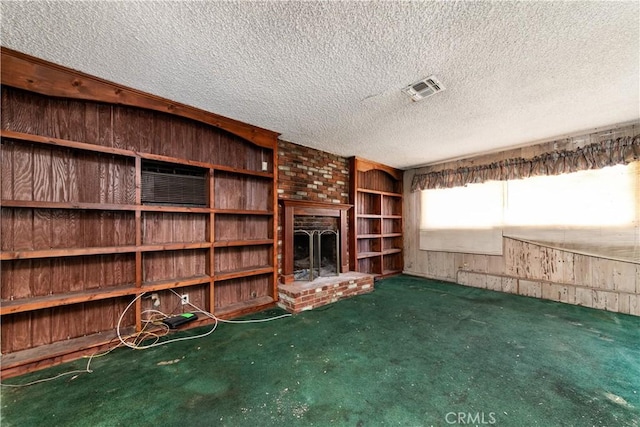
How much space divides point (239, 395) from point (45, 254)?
1.97m

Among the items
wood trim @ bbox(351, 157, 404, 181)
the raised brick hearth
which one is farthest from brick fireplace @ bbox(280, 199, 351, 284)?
wood trim @ bbox(351, 157, 404, 181)

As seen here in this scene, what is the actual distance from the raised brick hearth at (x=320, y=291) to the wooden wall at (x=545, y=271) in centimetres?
196

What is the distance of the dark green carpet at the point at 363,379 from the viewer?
1.45 m

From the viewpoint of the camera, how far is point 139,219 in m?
2.42

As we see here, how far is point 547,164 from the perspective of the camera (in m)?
3.73

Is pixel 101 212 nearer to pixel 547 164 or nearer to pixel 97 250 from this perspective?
pixel 97 250

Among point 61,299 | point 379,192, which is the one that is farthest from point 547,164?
point 61,299

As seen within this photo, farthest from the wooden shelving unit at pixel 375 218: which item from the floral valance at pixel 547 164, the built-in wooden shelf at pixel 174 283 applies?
the built-in wooden shelf at pixel 174 283

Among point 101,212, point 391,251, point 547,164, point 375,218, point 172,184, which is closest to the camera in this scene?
point 101,212

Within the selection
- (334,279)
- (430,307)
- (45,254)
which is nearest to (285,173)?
(334,279)

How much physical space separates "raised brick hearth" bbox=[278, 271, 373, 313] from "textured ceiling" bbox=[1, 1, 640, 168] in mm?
2247

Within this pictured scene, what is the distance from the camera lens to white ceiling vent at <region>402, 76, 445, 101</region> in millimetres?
2148

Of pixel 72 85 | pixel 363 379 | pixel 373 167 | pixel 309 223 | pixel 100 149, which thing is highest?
pixel 72 85

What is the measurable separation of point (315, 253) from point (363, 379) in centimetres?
231
